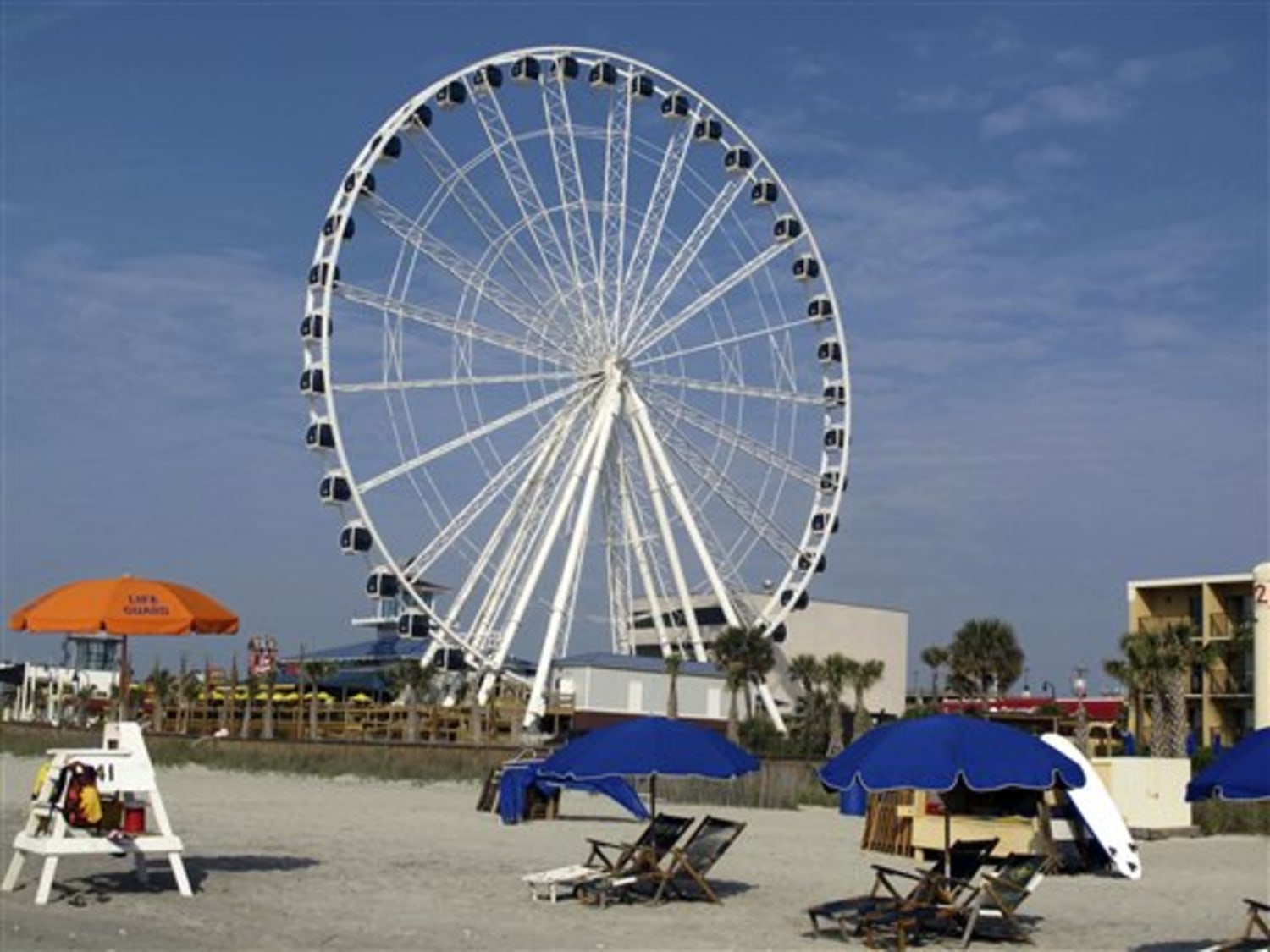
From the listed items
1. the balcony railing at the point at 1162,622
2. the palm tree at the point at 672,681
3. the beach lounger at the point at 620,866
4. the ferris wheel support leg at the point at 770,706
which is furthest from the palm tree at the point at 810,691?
the beach lounger at the point at 620,866

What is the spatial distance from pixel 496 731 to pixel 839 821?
65.3ft

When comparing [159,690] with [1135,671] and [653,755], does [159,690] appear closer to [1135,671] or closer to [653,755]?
[1135,671]

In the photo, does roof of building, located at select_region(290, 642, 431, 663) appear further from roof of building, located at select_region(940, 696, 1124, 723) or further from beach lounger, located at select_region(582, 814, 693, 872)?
beach lounger, located at select_region(582, 814, 693, 872)

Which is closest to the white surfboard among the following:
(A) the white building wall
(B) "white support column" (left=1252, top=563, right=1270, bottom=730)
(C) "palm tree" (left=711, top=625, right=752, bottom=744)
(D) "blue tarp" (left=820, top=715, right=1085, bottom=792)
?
(D) "blue tarp" (left=820, top=715, right=1085, bottom=792)

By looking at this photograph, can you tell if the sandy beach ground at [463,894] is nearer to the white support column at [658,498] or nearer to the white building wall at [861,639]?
the white support column at [658,498]

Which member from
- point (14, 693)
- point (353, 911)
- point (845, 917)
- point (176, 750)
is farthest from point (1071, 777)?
point (14, 693)

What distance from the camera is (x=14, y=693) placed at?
308 ft

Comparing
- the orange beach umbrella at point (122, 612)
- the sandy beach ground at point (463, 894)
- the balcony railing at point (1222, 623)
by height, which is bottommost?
the sandy beach ground at point (463, 894)

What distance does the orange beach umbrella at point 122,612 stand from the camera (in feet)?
49.2

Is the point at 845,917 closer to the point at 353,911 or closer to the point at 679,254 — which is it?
the point at 353,911

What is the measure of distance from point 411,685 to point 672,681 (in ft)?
26.4

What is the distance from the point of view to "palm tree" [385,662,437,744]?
→ 45.3 metres

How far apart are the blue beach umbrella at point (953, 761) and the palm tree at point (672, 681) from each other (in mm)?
38270

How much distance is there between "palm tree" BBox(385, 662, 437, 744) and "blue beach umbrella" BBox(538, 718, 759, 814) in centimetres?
2884
